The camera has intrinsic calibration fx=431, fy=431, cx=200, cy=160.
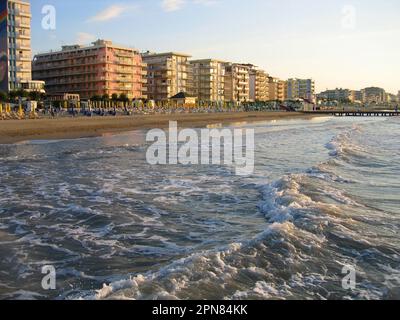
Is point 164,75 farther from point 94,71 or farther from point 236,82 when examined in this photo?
point 236,82

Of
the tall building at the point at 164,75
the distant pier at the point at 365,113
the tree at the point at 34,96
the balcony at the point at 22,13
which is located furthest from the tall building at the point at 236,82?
the tree at the point at 34,96

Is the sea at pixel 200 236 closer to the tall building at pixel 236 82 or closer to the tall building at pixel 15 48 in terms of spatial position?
the tall building at pixel 15 48

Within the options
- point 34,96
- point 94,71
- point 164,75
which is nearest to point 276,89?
point 164,75

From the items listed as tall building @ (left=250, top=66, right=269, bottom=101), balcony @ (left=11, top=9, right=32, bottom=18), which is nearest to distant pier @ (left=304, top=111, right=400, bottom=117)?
tall building @ (left=250, top=66, right=269, bottom=101)

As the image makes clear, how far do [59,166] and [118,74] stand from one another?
76.3m

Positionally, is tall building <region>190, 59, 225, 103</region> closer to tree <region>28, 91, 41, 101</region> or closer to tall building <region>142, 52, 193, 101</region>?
tall building <region>142, 52, 193, 101</region>

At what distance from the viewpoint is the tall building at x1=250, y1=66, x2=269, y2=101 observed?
14650cm

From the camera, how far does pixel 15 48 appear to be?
79.8m

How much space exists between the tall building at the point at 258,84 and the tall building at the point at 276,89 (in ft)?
24.2

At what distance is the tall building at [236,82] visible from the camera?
430 feet

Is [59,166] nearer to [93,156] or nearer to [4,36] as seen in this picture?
[93,156]

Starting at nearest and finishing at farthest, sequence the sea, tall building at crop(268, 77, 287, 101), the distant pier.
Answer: the sea < the distant pier < tall building at crop(268, 77, 287, 101)

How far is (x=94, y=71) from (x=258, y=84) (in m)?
75.4

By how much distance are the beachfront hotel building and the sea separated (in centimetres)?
7649
